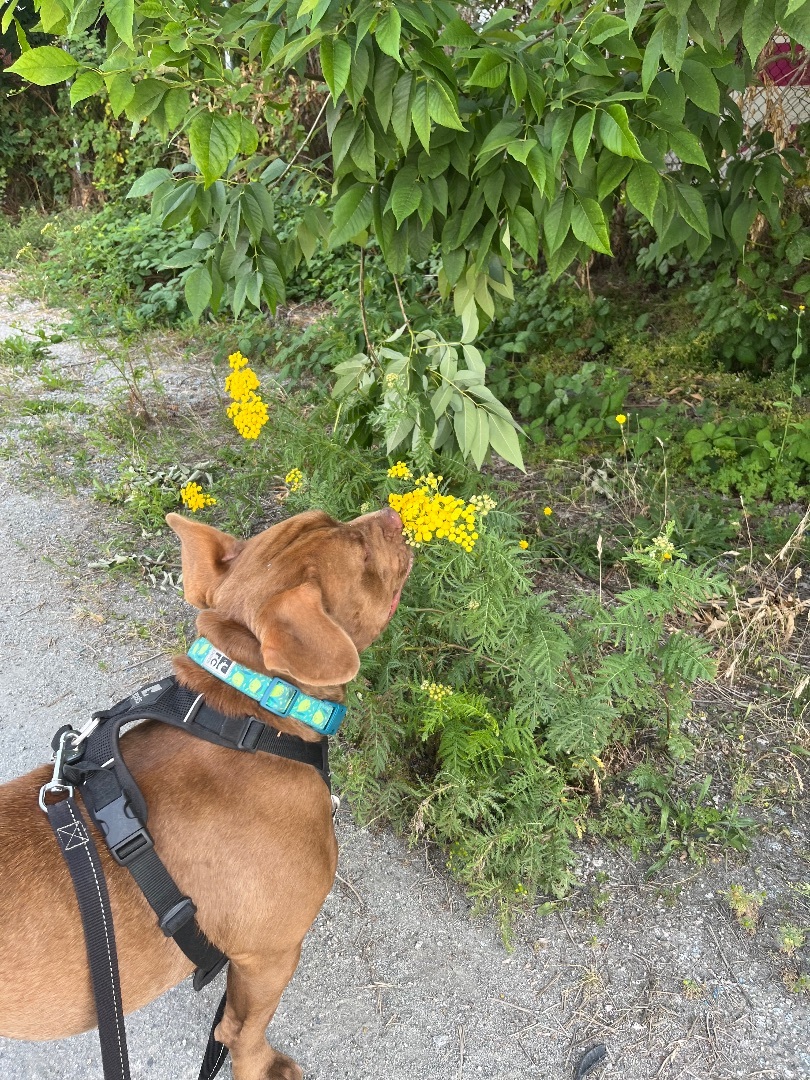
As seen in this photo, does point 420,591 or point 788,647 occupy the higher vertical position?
point 420,591

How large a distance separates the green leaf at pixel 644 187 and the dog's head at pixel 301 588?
106 centimetres

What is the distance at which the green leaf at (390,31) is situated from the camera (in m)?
1.72

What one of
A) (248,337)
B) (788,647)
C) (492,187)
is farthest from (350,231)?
(248,337)

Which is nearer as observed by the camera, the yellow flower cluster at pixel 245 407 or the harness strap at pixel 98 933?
the harness strap at pixel 98 933

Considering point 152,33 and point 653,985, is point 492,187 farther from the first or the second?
point 653,985

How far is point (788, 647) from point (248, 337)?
15.7ft

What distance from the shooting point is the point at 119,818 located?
6.07 feet

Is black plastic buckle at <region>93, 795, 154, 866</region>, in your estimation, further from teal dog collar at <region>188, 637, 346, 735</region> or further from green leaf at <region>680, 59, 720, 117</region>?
green leaf at <region>680, 59, 720, 117</region>

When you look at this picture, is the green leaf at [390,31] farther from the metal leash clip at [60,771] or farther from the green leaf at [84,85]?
the metal leash clip at [60,771]

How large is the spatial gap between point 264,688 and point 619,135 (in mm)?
1557

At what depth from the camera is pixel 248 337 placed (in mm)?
6586

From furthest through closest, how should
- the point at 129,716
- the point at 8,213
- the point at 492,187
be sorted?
1. the point at 8,213
2. the point at 492,187
3. the point at 129,716

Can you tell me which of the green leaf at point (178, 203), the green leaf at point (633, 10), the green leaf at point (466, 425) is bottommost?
the green leaf at point (466, 425)

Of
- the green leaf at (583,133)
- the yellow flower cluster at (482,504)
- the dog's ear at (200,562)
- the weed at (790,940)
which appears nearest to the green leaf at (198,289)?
the dog's ear at (200,562)
